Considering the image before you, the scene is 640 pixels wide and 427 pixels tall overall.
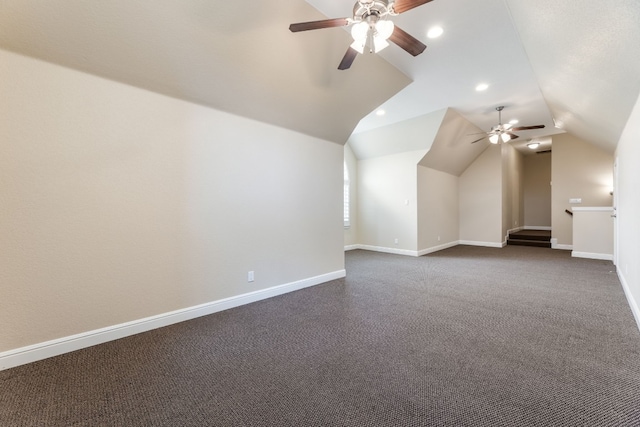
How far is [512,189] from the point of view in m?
9.09

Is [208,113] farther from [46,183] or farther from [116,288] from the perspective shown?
[116,288]

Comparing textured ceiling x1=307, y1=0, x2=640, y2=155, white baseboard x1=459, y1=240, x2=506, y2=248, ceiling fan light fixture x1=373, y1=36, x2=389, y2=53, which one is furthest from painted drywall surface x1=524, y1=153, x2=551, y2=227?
ceiling fan light fixture x1=373, y1=36, x2=389, y2=53

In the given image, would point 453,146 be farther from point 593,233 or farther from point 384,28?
point 384,28

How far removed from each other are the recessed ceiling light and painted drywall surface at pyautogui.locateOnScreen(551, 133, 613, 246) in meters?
6.66

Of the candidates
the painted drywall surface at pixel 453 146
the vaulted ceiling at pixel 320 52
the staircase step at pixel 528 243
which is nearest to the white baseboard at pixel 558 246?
the staircase step at pixel 528 243

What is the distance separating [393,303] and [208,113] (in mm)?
3237

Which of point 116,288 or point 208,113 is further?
point 208,113

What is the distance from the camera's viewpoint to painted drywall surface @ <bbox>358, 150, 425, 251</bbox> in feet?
22.1

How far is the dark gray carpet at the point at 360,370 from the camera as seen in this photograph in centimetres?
155

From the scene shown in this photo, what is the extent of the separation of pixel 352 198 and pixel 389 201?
3.69 feet

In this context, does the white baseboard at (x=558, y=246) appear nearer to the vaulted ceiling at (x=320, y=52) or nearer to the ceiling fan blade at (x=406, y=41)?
the vaulted ceiling at (x=320, y=52)

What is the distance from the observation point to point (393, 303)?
11.1 ft

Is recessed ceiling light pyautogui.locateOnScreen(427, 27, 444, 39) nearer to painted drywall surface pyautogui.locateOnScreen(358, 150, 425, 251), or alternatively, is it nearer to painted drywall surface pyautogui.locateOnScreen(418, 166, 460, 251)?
painted drywall surface pyautogui.locateOnScreen(358, 150, 425, 251)

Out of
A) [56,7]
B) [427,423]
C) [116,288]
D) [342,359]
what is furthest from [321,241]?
[56,7]
